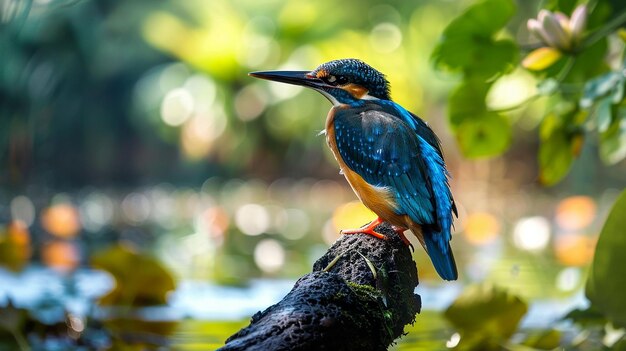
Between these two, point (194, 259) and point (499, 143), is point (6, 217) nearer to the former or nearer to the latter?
point (194, 259)

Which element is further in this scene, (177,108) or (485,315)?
(177,108)

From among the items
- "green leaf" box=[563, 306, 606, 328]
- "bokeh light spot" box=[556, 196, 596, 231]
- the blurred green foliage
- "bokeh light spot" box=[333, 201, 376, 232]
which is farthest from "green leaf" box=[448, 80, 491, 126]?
"bokeh light spot" box=[556, 196, 596, 231]

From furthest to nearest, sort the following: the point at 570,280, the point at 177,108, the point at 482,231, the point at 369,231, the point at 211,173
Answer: the point at 211,173 → the point at 177,108 → the point at 482,231 → the point at 570,280 → the point at 369,231

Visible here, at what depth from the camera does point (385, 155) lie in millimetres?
1247

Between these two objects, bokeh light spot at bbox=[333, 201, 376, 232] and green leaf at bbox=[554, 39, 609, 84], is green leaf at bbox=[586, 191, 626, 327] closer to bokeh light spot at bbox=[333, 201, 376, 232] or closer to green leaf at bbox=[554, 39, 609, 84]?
green leaf at bbox=[554, 39, 609, 84]

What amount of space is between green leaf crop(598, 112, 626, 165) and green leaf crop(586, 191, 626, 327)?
1.67 ft

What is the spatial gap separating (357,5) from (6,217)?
17454mm

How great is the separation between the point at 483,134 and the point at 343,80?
2.78ft

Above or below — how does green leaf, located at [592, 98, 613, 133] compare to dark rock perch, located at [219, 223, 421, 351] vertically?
above

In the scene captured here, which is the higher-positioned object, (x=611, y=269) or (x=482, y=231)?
(x=482, y=231)

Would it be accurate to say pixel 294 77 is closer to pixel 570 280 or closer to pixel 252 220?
pixel 570 280

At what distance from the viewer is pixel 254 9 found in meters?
23.2

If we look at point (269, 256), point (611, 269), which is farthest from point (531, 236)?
point (611, 269)

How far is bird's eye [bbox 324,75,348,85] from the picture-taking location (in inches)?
51.2
